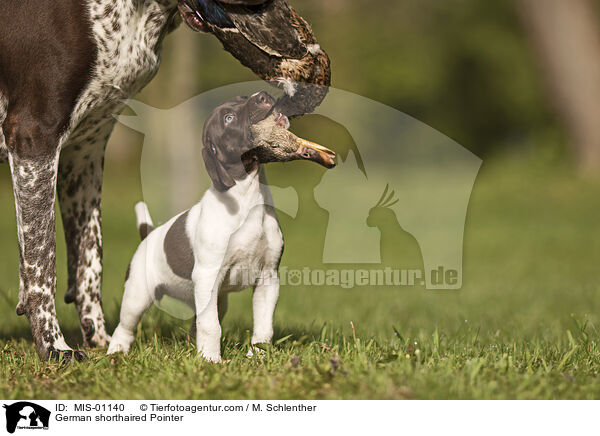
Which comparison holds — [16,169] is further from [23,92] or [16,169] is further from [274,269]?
[274,269]

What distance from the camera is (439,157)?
259 inches

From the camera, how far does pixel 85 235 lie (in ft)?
15.0

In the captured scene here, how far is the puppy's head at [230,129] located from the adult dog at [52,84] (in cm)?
42

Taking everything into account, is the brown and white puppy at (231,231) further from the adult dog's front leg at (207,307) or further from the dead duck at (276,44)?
the dead duck at (276,44)

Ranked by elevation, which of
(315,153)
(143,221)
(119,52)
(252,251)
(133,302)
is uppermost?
(119,52)

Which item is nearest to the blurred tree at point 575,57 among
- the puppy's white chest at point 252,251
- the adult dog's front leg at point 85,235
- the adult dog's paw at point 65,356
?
the adult dog's front leg at point 85,235

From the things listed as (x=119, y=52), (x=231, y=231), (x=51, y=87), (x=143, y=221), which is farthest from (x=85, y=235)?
(x=231, y=231)

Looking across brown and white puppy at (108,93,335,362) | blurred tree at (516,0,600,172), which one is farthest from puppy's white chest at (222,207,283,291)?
blurred tree at (516,0,600,172)

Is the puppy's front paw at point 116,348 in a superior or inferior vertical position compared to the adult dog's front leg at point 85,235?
inferior

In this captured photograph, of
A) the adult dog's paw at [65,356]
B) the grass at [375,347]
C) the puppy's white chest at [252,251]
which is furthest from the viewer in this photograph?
the adult dog's paw at [65,356]
